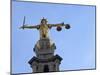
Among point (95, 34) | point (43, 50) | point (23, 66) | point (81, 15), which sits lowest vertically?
point (23, 66)

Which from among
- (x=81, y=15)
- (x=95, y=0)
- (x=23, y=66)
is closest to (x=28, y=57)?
(x=23, y=66)

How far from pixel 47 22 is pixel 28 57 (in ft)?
1.23

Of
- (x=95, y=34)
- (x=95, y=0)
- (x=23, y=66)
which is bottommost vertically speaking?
(x=23, y=66)

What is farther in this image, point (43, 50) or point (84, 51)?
point (84, 51)

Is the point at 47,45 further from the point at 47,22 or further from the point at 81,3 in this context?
the point at 81,3

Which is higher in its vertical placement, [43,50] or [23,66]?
[43,50]

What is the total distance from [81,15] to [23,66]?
78 centimetres

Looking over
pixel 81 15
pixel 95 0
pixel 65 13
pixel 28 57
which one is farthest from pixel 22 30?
pixel 95 0

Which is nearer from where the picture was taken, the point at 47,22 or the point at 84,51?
the point at 47,22

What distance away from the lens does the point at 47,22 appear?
2.36 metres

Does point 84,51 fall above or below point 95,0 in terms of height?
below

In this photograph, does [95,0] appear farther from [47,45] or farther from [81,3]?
[47,45]

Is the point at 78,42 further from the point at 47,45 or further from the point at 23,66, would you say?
the point at 23,66

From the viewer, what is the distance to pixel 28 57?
229 centimetres
